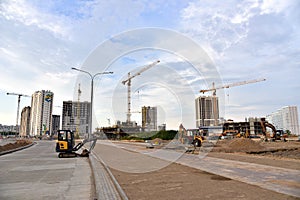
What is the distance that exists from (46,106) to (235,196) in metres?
120

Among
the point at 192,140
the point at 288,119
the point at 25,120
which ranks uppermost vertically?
the point at 288,119

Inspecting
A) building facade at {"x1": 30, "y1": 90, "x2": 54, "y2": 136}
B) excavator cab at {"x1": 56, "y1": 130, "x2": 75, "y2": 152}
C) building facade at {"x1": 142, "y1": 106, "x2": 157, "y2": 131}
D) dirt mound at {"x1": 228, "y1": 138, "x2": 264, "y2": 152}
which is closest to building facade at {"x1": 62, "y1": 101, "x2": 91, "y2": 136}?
excavator cab at {"x1": 56, "y1": 130, "x2": 75, "y2": 152}

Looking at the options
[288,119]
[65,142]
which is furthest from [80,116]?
[288,119]

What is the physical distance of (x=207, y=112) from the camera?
5681 cm

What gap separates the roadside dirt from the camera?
242 inches

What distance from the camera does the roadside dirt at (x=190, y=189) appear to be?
Answer: 6156 mm

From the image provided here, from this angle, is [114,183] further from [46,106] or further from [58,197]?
[46,106]

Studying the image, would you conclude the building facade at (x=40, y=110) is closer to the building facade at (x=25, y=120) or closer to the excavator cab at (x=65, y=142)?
the building facade at (x=25, y=120)

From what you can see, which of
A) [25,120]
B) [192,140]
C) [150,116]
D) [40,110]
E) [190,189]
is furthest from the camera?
[25,120]

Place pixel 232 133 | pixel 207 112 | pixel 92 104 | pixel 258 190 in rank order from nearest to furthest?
pixel 258 190 → pixel 92 104 → pixel 232 133 → pixel 207 112

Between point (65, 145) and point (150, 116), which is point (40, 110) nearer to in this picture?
point (150, 116)

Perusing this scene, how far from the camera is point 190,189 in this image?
6934mm

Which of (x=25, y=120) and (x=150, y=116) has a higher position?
(x=25, y=120)

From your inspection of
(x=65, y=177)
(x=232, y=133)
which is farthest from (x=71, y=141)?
(x=232, y=133)
